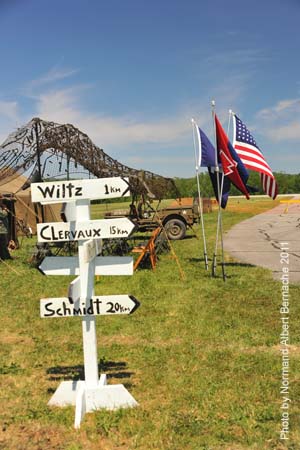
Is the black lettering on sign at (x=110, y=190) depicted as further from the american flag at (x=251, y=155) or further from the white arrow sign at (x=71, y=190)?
the american flag at (x=251, y=155)

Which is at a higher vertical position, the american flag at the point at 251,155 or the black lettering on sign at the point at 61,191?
the american flag at the point at 251,155

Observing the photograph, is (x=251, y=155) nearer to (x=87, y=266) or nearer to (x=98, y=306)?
(x=87, y=266)

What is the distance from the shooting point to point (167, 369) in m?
4.59

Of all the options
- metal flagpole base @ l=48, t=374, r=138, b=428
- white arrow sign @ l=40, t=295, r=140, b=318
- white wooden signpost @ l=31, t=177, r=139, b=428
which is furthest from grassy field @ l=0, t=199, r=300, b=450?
white arrow sign @ l=40, t=295, r=140, b=318

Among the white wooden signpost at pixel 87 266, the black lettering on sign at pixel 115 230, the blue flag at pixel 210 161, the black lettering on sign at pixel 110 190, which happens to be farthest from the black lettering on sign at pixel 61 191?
the blue flag at pixel 210 161

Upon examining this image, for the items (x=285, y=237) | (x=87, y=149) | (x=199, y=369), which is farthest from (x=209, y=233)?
(x=199, y=369)

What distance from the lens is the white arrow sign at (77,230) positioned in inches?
149

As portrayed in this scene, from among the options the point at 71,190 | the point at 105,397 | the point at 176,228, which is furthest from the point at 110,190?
the point at 176,228

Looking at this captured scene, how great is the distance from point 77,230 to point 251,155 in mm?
5912

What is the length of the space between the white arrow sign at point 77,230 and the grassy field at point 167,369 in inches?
62.5

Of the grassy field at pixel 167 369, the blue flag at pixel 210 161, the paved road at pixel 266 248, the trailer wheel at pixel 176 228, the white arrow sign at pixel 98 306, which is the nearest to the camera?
the grassy field at pixel 167 369

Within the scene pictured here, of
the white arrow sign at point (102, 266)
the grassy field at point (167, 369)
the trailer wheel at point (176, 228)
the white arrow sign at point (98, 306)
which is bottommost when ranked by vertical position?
the grassy field at point (167, 369)

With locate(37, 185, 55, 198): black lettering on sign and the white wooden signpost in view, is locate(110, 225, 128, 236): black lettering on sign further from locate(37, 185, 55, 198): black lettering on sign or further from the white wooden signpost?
locate(37, 185, 55, 198): black lettering on sign

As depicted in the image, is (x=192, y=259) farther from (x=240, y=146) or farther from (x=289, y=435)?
(x=289, y=435)
